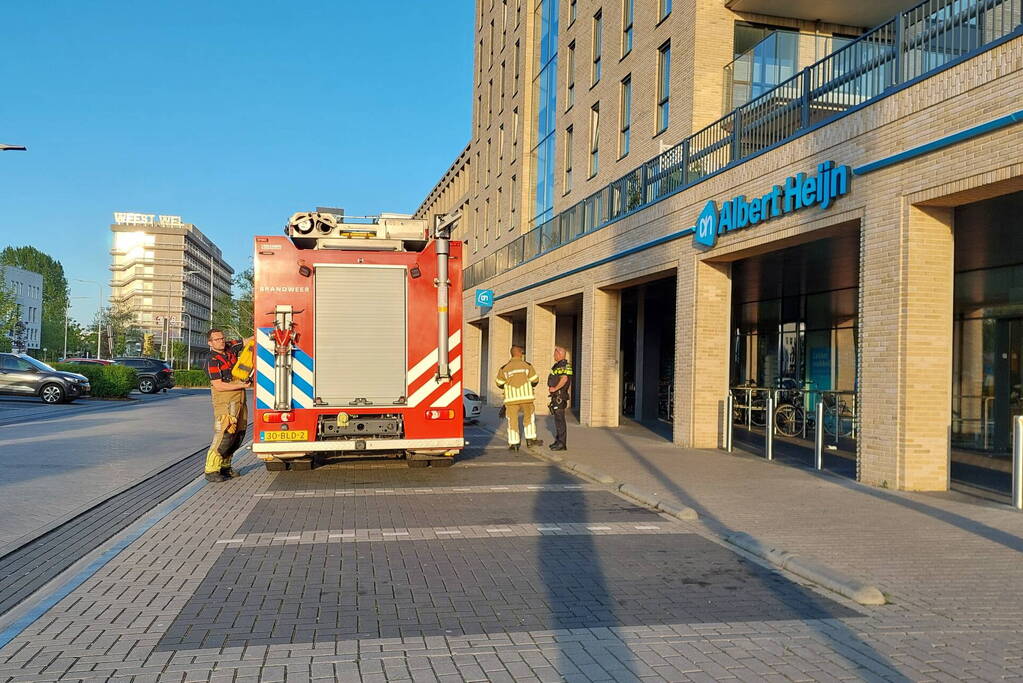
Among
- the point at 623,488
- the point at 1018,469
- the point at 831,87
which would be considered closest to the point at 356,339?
the point at 623,488

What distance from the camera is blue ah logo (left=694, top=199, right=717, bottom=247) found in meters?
14.6

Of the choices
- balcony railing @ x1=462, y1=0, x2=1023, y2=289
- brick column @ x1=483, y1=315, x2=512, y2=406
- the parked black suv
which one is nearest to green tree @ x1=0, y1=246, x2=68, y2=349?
the parked black suv

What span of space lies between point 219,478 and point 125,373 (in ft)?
80.6

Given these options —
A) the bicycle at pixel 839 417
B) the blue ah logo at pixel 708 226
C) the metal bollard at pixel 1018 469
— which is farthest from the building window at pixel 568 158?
the metal bollard at pixel 1018 469

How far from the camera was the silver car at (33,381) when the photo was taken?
93.8 ft

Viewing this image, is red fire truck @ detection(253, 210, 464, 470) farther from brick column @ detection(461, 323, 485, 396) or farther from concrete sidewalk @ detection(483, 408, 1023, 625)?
brick column @ detection(461, 323, 485, 396)

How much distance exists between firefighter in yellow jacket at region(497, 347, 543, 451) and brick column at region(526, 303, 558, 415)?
1021cm

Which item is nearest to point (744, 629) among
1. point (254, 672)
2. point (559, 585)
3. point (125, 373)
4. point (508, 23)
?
point (559, 585)

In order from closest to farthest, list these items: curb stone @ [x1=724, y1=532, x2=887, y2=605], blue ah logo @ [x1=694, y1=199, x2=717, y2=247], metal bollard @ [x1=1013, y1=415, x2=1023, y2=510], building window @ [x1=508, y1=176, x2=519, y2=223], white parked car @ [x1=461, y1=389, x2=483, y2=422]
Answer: curb stone @ [x1=724, y1=532, x2=887, y2=605]
metal bollard @ [x1=1013, y1=415, x2=1023, y2=510]
blue ah logo @ [x1=694, y1=199, x2=717, y2=247]
white parked car @ [x1=461, y1=389, x2=483, y2=422]
building window @ [x1=508, y1=176, x2=519, y2=223]

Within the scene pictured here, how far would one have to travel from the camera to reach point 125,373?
109 feet

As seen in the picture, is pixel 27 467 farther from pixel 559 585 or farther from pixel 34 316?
pixel 34 316

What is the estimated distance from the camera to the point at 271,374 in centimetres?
1099

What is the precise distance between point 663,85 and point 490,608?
60.0 ft

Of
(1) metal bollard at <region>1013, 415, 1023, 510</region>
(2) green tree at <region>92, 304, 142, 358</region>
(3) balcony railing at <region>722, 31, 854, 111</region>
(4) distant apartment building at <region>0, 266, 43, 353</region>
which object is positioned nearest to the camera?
(1) metal bollard at <region>1013, 415, 1023, 510</region>
